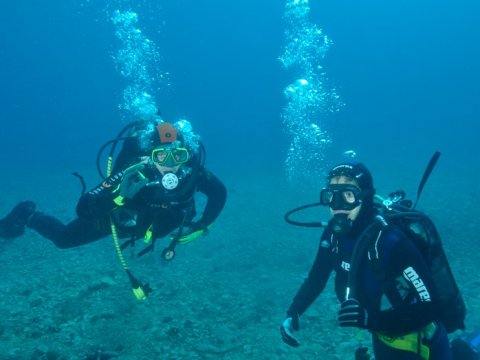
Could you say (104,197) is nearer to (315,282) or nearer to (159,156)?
(159,156)

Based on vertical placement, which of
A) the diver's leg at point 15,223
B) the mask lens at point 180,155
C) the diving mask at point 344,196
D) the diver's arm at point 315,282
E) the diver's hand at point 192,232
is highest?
the mask lens at point 180,155

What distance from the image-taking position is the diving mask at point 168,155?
17.5 feet

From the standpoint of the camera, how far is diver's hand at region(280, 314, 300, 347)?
3842 millimetres

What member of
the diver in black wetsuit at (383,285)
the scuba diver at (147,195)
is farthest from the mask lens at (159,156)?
the diver in black wetsuit at (383,285)

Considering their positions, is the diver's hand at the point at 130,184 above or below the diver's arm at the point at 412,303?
above

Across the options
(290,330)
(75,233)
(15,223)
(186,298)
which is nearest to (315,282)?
(290,330)

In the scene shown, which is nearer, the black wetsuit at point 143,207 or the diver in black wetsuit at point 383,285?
the diver in black wetsuit at point 383,285

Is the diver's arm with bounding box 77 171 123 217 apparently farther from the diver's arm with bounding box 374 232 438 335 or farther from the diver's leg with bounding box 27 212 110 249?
the diver's arm with bounding box 374 232 438 335

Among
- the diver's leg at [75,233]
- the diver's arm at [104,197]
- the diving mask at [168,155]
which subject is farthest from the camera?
the diver's leg at [75,233]

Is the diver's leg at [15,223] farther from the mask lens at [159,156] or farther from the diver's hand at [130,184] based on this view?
the diver's hand at [130,184]

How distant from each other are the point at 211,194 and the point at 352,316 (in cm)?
391

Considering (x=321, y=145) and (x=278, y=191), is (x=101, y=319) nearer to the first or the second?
(x=278, y=191)

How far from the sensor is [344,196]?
3693 millimetres

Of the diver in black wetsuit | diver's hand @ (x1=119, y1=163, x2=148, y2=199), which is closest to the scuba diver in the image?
diver's hand @ (x1=119, y1=163, x2=148, y2=199)
